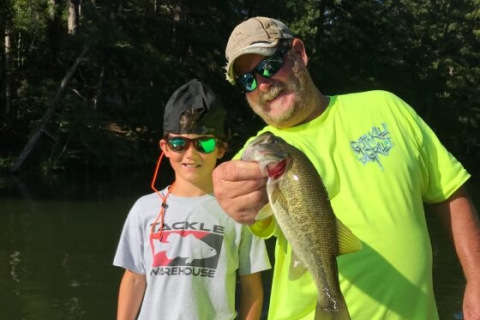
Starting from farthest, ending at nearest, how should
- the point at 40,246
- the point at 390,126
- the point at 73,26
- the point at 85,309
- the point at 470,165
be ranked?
the point at 470,165 → the point at 73,26 → the point at 40,246 → the point at 85,309 → the point at 390,126

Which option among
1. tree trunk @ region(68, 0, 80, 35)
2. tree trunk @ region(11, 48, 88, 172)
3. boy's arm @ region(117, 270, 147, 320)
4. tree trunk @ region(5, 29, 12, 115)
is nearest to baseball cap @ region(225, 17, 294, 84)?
boy's arm @ region(117, 270, 147, 320)

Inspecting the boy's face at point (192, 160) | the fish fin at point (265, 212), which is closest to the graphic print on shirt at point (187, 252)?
the boy's face at point (192, 160)

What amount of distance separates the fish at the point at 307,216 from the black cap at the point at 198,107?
3.67 feet

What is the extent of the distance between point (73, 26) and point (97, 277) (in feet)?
52.9

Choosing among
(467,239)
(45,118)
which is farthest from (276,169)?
(45,118)

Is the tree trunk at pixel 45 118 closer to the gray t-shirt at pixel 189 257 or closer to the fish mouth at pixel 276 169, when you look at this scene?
the gray t-shirt at pixel 189 257

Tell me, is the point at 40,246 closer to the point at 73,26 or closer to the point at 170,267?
the point at 170,267

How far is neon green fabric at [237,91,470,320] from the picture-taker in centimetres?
233

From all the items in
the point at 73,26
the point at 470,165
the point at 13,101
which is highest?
the point at 73,26

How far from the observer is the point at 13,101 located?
1021 inches

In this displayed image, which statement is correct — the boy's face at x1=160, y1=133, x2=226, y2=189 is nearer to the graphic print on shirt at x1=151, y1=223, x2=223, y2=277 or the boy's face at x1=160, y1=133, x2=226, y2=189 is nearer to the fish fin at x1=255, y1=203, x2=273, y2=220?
the graphic print on shirt at x1=151, y1=223, x2=223, y2=277

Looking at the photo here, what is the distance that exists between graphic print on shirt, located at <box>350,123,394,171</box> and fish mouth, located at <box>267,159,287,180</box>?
0.47 metres

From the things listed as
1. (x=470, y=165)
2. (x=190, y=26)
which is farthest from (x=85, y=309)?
(x=470, y=165)

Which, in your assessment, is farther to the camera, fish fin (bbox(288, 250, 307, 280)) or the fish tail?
fish fin (bbox(288, 250, 307, 280))
